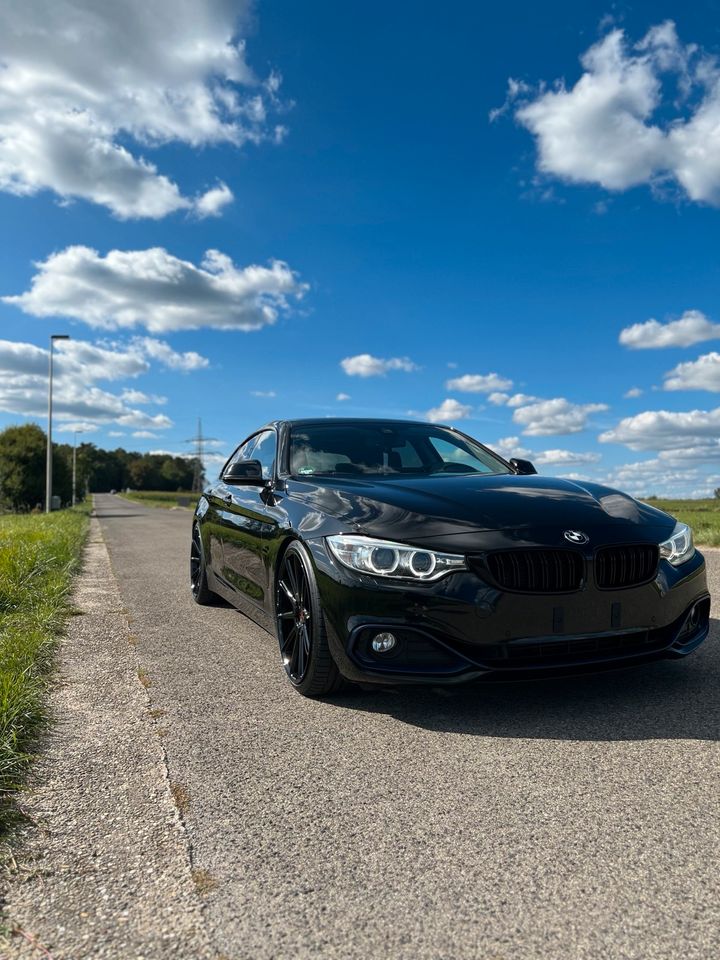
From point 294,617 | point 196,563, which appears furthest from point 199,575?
point 294,617

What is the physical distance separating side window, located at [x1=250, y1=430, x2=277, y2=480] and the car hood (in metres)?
0.98

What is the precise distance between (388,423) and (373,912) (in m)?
3.77

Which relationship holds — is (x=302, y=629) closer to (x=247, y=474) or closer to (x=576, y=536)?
(x=247, y=474)

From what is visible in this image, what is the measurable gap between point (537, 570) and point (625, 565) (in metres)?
0.44

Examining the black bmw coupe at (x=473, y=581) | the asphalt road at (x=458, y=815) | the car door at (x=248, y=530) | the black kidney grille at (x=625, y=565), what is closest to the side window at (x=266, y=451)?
the car door at (x=248, y=530)

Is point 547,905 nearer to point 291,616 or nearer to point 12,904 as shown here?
point 12,904

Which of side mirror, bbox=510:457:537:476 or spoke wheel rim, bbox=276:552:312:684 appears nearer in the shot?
spoke wheel rim, bbox=276:552:312:684

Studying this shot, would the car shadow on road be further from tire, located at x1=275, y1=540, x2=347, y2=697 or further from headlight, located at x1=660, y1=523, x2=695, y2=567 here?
headlight, located at x1=660, y1=523, x2=695, y2=567

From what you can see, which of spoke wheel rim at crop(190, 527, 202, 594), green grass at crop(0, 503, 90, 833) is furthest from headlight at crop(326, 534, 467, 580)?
spoke wheel rim at crop(190, 527, 202, 594)

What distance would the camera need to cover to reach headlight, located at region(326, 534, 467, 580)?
3184 mm

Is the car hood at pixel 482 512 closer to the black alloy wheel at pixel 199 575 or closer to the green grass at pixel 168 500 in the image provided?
the black alloy wheel at pixel 199 575

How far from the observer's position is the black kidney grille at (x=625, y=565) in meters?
3.29

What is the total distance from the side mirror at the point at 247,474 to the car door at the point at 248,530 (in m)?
0.05

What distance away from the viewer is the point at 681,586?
3525mm
